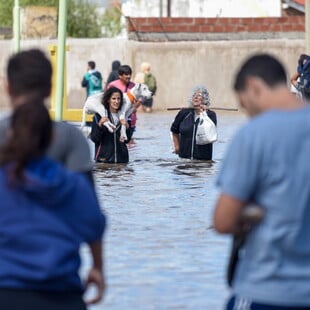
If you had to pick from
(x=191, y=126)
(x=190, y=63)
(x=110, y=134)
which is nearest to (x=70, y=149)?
(x=110, y=134)

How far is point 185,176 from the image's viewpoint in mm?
17797

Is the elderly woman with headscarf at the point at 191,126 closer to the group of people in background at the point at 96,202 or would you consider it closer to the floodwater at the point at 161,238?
the floodwater at the point at 161,238

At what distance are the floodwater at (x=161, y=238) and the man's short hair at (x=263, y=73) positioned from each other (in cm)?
375

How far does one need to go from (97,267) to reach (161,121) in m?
30.9

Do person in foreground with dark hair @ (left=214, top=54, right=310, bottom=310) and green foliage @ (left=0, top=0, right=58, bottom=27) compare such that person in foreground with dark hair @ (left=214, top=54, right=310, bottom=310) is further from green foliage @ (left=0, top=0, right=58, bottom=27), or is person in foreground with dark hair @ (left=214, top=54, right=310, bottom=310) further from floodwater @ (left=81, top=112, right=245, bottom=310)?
green foliage @ (left=0, top=0, right=58, bottom=27)

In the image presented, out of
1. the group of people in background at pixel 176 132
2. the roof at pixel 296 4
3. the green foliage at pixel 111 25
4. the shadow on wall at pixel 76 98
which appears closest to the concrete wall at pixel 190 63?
the shadow on wall at pixel 76 98

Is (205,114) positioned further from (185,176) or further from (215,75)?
(215,75)

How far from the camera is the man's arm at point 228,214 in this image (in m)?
4.95

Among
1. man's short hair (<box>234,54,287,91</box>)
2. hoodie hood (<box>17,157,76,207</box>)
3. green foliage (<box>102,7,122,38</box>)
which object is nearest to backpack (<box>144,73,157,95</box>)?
green foliage (<box>102,7,122,38</box>)

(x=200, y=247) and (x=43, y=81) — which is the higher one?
(x=43, y=81)

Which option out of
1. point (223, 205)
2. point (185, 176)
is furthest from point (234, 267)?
point (185, 176)

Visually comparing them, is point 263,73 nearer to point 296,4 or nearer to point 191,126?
point 191,126

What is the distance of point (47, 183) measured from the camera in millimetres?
4859

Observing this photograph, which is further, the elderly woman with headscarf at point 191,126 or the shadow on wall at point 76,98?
the shadow on wall at point 76,98
